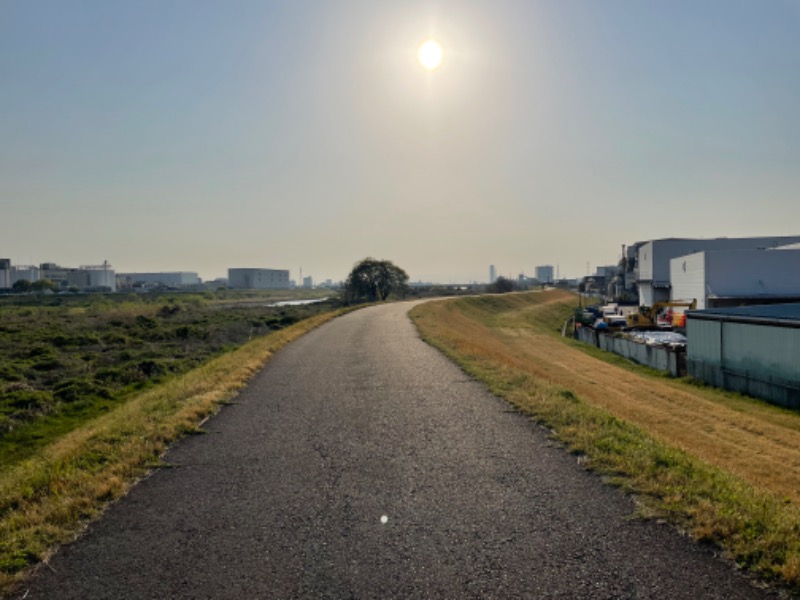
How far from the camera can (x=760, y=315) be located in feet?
74.3

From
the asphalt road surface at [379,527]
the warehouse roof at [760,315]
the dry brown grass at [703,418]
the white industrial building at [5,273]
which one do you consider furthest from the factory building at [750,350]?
the white industrial building at [5,273]

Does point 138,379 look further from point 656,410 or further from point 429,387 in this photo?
point 656,410

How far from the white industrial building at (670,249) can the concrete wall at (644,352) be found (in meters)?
18.6

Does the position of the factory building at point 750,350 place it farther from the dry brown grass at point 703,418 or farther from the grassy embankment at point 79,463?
the grassy embankment at point 79,463

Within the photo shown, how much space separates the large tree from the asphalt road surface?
212 ft

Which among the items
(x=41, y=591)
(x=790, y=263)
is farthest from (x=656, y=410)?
(x=790, y=263)

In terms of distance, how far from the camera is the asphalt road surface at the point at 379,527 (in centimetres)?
414

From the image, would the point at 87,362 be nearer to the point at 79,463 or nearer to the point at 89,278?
the point at 79,463

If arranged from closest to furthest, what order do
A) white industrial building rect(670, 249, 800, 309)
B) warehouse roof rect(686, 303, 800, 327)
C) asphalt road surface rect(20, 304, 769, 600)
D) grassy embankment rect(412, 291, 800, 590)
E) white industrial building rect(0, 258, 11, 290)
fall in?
asphalt road surface rect(20, 304, 769, 600) < grassy embankment rect(412, 291, 800, 590) < warehouse roof rect(686, 303, 800, 327) < white industrial building rect(670, 249, 800, 309) < white industrial building rect(0, 258, 11, 290)

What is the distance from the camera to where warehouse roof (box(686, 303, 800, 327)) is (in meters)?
20.2

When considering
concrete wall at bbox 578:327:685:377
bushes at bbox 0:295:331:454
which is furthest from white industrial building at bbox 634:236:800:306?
bushes at bbox 0:295:331:454

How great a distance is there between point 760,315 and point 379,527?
75.4ft

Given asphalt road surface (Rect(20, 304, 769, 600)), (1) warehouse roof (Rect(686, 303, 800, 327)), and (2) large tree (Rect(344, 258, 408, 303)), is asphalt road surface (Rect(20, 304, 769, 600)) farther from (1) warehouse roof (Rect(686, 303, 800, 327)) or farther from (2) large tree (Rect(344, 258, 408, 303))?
→ (2) large tree (Rect(344, 258, 408, 303))

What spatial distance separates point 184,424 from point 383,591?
594cm
